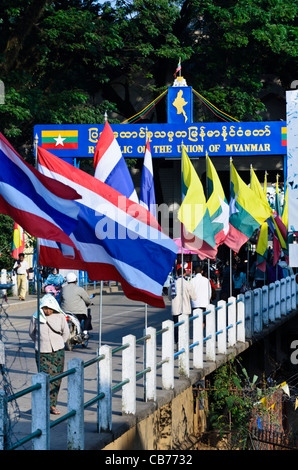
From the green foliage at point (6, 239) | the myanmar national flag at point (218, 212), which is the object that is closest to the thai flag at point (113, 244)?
the myanmar national flag at point (218, 212)

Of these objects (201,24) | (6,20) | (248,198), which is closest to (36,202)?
(248,198)

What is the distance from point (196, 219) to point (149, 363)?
5.69 metres

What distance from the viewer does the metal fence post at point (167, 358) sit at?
505 inches

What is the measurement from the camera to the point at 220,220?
65.8ft

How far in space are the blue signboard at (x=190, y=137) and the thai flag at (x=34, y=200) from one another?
19970 mm

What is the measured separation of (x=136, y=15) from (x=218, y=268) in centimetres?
1271

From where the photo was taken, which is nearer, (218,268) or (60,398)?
(60,398)

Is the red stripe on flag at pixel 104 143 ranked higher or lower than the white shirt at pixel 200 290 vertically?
higher

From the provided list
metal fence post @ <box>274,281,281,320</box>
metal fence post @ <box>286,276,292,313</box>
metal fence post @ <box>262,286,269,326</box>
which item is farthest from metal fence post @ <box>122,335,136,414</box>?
metal fence post @ <box>286,276,292,313</box>

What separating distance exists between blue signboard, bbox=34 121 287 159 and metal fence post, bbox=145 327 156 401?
54.5 feet

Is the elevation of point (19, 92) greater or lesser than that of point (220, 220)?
greater

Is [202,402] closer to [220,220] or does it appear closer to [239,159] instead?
[220,220]

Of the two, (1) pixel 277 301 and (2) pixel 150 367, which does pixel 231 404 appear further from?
(1) pixel 277 301

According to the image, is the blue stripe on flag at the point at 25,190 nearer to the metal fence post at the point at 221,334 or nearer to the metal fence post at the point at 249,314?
the metal fence post at the point at 221,334
